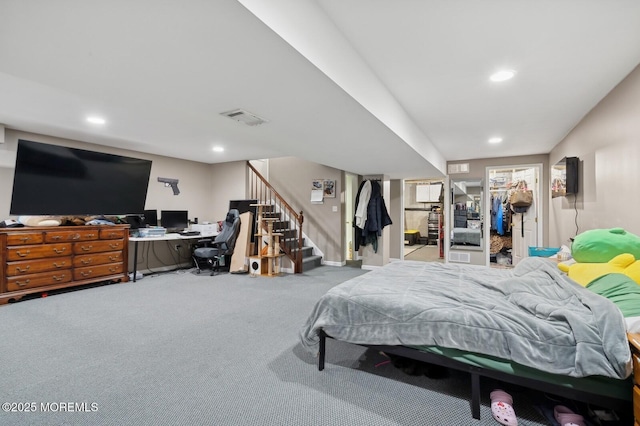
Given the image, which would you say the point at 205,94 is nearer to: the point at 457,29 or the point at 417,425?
the point at 457,29

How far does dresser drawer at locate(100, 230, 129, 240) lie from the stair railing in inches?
94.3

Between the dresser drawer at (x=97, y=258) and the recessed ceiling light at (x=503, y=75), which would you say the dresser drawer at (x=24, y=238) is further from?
the recessed ceiling light at (x=503, y=75)

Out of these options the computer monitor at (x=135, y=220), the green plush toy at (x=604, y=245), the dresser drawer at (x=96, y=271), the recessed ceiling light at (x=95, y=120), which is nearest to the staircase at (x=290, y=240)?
the computer monitor at (x=135, y=220)

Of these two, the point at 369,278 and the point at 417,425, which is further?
the point at 369,278

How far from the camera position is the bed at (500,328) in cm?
129

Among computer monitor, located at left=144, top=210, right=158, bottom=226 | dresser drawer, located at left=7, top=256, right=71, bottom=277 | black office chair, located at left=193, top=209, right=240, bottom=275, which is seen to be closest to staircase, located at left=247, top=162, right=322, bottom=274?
black office chair, located at left=193, top=209, right=240, bottom=275

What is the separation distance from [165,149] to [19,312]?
3009mm

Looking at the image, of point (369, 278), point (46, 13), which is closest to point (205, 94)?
point (46, 13)

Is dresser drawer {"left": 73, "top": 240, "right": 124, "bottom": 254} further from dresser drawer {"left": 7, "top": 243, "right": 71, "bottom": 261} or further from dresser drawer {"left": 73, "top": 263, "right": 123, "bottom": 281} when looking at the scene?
dresser drawer {"left": 73, "top": 263, "right": 123, "bottom": 281}

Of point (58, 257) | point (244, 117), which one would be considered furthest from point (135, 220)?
point (244, 117)

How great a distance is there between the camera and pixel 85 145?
455cm

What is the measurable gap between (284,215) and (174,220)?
218cm

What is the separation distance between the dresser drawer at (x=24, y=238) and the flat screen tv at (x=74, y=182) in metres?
0.31

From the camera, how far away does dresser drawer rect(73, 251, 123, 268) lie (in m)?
3.96
